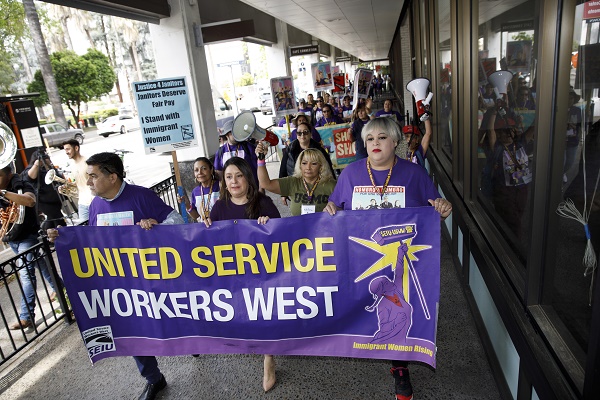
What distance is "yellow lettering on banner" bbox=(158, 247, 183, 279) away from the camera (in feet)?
10.3

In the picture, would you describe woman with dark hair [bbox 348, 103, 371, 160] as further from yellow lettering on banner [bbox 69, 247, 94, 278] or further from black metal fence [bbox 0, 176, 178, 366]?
yellow lettering on banner [bbox 69, 247, 94, 278]

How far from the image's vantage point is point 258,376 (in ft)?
11.8

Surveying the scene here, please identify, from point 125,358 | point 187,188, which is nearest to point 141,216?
point 125,358

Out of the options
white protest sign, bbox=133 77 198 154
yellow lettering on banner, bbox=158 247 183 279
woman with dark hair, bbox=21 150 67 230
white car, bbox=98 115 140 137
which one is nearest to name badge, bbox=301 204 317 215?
yellow lettering on banner, bbox=158 247 183 279

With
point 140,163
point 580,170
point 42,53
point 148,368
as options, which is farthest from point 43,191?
point 42,53

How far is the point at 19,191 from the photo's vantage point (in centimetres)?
502

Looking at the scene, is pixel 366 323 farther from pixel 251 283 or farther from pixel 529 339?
pixel 529 339

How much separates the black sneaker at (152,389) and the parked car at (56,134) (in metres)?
26.5

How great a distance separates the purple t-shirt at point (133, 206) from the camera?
10.9ft

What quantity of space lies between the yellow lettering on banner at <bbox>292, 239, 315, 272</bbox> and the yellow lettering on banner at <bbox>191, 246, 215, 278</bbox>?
0.59 meters

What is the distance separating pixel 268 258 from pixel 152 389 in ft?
4.79

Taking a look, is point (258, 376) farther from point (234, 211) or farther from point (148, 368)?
point (234, 211)

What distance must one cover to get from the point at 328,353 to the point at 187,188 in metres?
7.05

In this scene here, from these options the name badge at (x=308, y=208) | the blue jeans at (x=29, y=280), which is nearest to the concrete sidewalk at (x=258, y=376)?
the blue jeans at (x=29, y=280)
